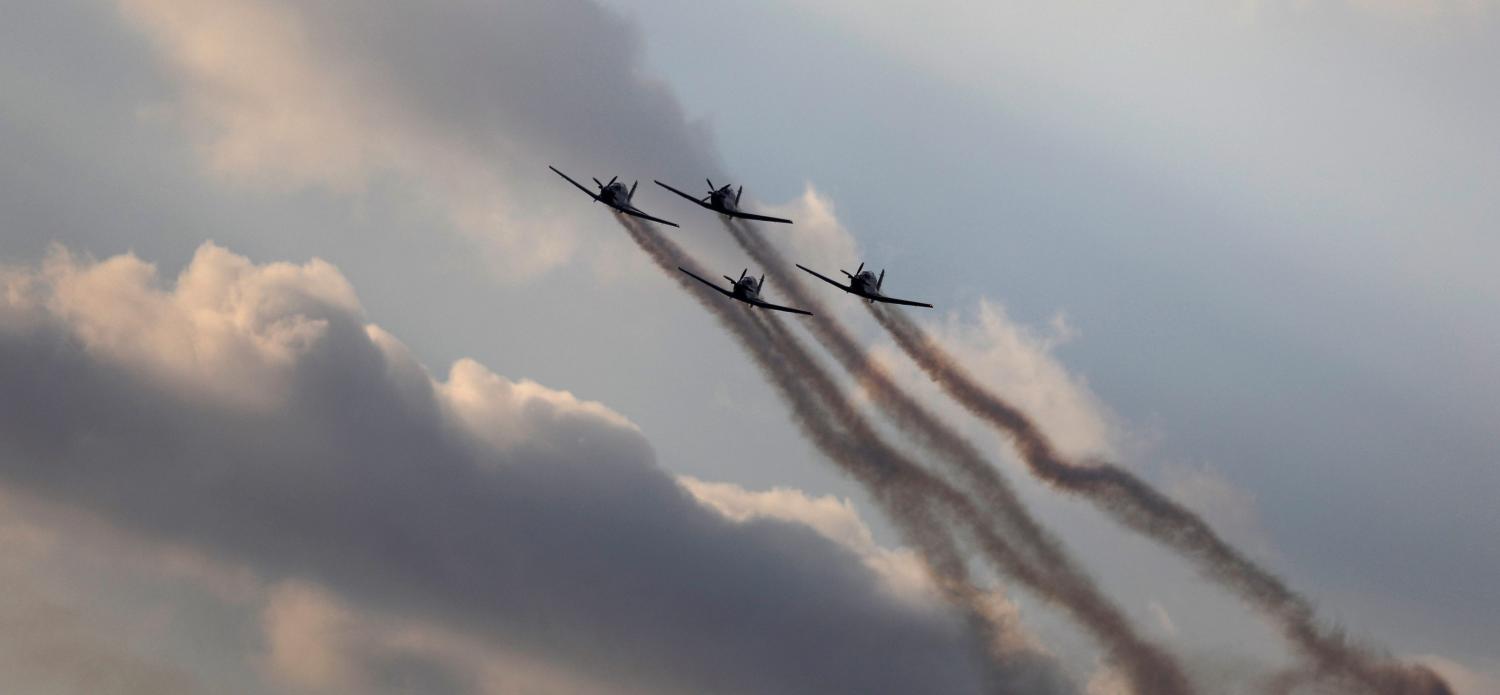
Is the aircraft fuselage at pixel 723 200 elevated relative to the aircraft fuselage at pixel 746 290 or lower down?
elevated

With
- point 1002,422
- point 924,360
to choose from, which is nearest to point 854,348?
point 924,360

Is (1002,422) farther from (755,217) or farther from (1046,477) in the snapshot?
(755,217)

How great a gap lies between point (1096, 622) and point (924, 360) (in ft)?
104

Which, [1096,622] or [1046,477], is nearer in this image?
[1046,477]

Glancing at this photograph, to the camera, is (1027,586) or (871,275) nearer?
(871,275)

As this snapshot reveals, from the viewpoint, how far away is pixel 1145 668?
143375mm

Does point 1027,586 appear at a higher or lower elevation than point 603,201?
lower

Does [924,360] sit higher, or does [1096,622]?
[924,360]

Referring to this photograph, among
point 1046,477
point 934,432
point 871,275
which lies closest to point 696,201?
point 871,275

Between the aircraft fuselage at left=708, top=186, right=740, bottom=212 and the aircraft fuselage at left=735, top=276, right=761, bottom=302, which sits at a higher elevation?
the aircraft fuselage at left=708, top=186, right=740, bottom=212

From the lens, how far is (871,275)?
129 meters

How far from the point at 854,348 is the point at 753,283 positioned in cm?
1173

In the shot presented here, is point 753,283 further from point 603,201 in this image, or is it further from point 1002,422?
point 1002,422

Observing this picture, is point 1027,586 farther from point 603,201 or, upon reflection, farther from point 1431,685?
point 603,201
